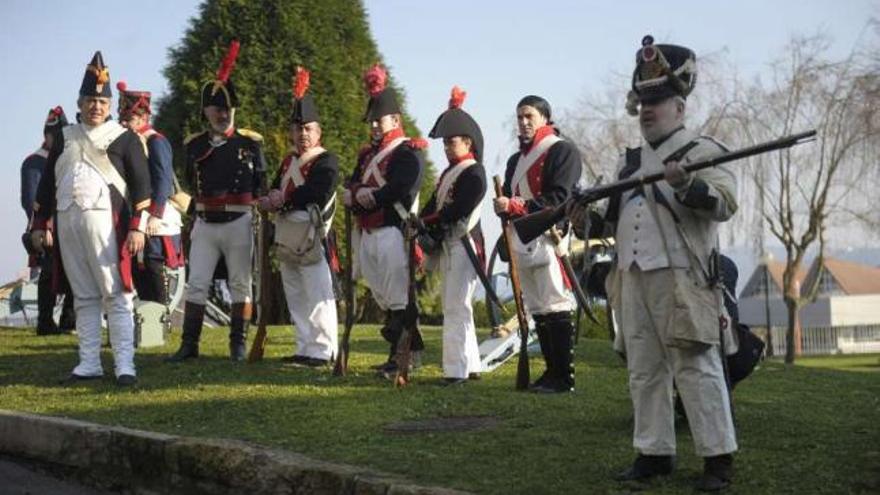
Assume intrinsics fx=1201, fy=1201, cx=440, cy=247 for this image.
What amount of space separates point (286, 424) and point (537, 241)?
229 cm

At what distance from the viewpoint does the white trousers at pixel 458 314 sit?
863 cm

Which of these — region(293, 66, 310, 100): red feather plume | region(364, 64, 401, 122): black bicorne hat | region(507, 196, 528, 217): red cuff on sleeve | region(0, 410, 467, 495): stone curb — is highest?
region(293, 66, 310, 100): red feather plume

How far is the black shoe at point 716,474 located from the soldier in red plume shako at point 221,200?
571 centimetres

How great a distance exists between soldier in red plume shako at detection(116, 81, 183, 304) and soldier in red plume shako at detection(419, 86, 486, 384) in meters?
2.02

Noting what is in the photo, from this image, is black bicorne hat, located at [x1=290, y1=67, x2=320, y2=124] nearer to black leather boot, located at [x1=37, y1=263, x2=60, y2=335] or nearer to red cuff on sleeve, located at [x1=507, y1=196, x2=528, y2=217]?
red cuff on sleeve, located at [x1=507, y1=196, x2=528, y2=217]

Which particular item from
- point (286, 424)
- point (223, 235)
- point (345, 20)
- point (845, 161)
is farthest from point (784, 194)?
point (286, 424)

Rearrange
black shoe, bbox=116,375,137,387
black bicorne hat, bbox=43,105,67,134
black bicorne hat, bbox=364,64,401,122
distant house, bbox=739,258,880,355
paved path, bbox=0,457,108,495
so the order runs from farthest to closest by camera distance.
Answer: distant house, bbox=739,258,880,355 < black bicorne hat, bbox=43,105,67,134 < black bicorne hat, bbox=364,64,401,122 < black shoe, bbox=116,375,137,387 < paved path, bbox=0,457,108,495

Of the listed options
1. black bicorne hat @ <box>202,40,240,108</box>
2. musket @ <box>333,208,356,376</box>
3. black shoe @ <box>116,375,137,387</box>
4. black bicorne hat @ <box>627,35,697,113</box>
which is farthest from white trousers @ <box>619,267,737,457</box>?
black bicorne hat @ <box>202,40,240,108</box>

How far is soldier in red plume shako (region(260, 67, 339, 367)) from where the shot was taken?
957 cm

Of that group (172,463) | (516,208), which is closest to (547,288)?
(516,208)

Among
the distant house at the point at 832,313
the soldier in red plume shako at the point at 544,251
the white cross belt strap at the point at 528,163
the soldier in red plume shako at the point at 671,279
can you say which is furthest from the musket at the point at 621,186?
the distant house at the point at 832,313

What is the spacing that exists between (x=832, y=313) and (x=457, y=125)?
2636 inches

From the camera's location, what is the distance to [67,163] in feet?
29.0

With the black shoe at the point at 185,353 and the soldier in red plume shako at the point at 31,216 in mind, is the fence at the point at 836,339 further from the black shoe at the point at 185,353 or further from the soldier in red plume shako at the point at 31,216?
the black shoe at the point at 185,353
